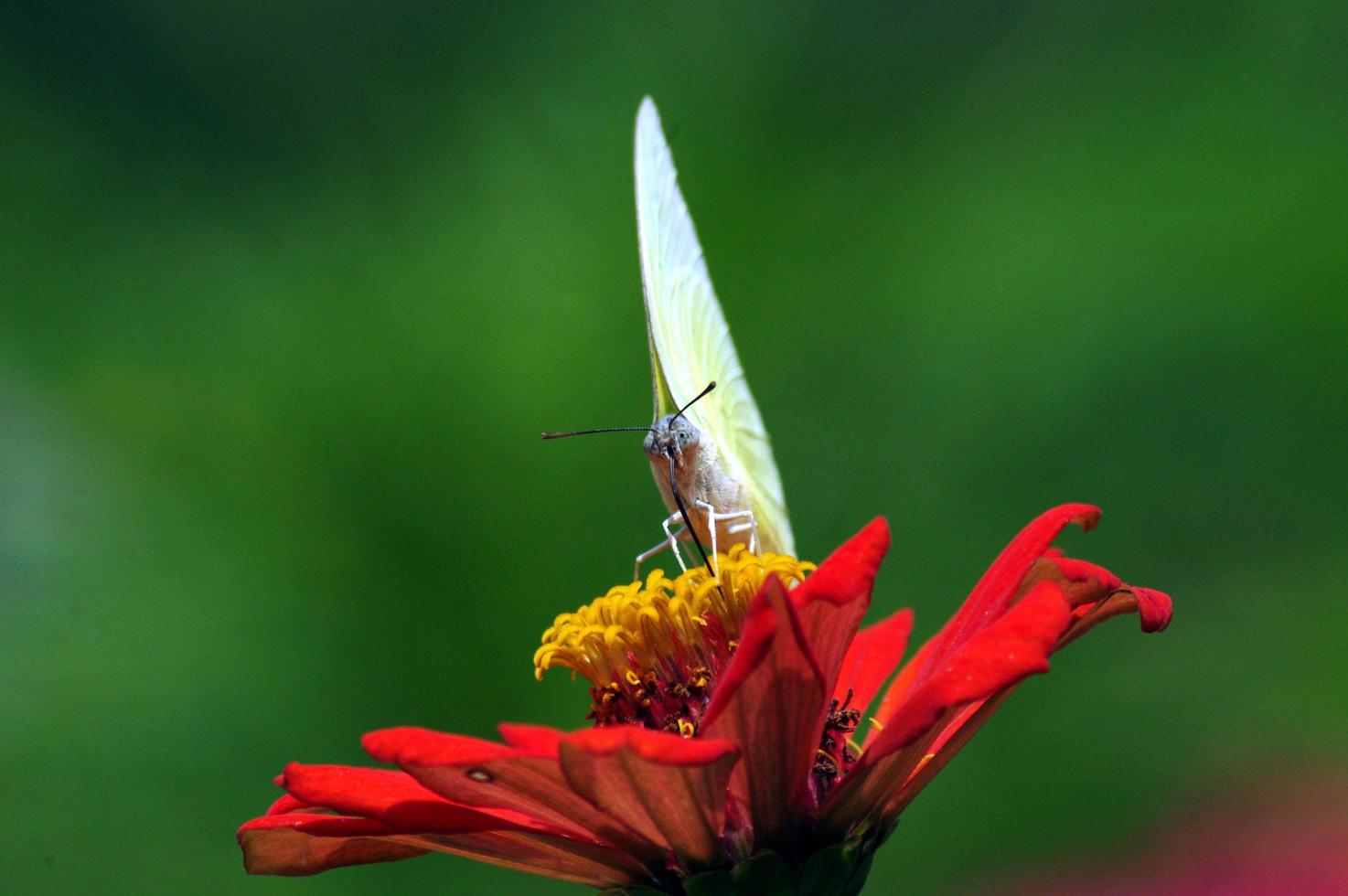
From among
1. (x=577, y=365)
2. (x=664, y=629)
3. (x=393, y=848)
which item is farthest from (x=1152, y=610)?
(x=577, y=365)

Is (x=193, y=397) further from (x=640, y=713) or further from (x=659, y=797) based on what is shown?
(x=659, y=797)

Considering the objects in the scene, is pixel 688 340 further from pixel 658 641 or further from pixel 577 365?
pixel 577 365

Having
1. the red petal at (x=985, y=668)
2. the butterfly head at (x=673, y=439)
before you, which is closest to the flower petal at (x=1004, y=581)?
the red petal at (x=985, y=668)

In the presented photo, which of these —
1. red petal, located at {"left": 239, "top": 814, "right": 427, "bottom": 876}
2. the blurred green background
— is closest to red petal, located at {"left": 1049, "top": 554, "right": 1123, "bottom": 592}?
red petal, located at {"left": 239, "top": 814, "right": 427, "bottom": 876}

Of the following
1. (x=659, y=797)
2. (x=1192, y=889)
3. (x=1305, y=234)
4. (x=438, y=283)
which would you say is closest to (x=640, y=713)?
(x=659, y=797)

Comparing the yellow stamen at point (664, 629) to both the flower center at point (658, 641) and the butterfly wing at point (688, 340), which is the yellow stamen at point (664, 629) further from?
the butterfly wing at point (688, 340)

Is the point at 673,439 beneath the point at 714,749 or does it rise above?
above

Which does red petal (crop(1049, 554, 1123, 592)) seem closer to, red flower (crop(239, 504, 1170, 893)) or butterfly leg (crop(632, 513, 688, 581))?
red flower (crop(239, 504, 1170, 893))
